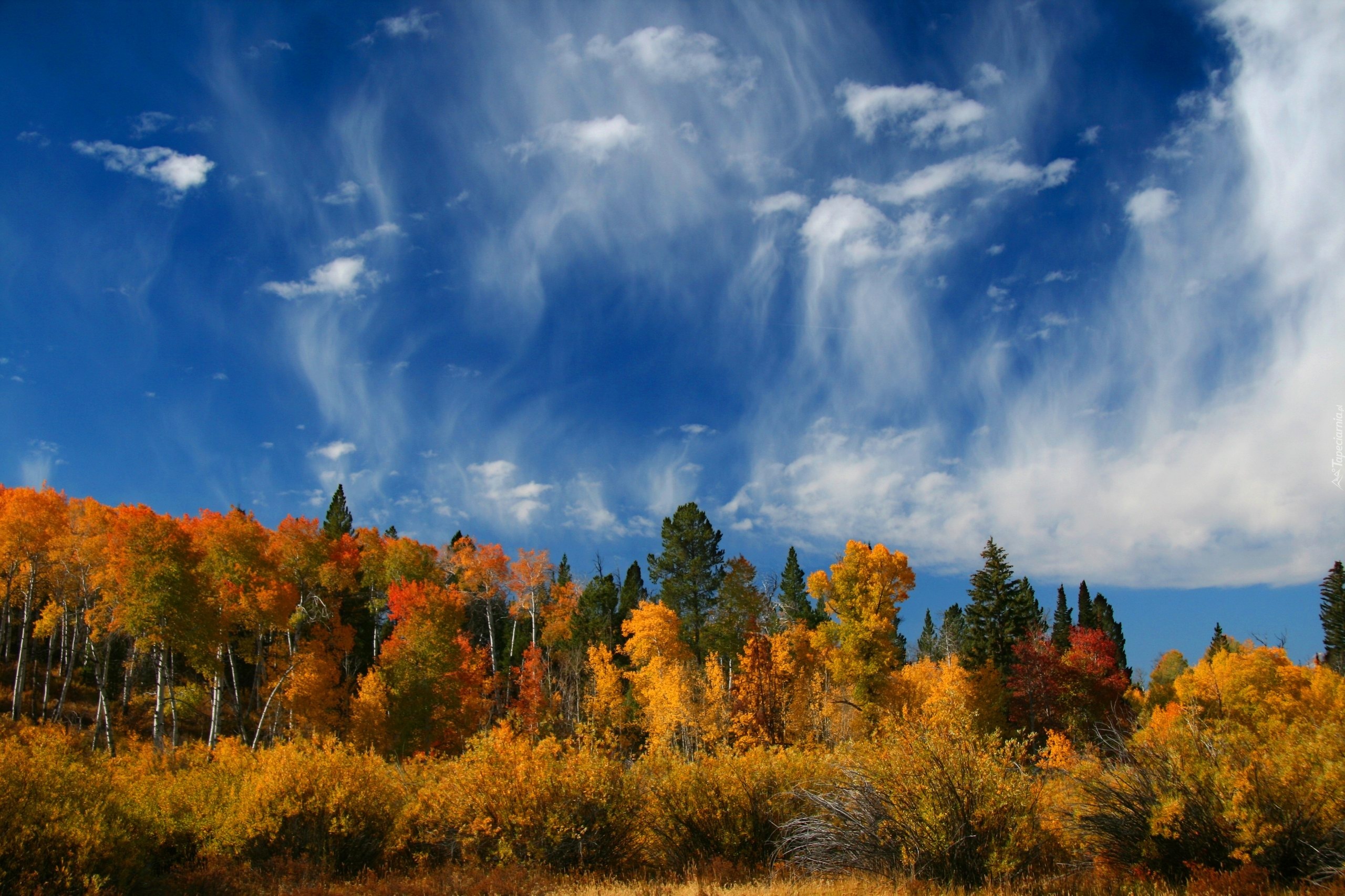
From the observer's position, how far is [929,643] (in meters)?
94.6

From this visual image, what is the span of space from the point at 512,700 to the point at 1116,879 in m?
42.8

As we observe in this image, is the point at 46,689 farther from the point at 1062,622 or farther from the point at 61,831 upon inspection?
the point at 1062,622

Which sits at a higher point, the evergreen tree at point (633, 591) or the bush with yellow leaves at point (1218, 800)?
the evergreen tree at point (633, 591)

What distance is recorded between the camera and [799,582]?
7056 centimetres

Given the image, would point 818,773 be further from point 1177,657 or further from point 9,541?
point 1177,657

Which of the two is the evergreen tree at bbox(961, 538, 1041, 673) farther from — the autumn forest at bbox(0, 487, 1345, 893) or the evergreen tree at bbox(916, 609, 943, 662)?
the evergreen tree at bbox(916, 609, 943, 662)

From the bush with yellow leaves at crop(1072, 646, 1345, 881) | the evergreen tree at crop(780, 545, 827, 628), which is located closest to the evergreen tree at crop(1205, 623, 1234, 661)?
the evergreen tree at crop(780, 545, 827, 628)

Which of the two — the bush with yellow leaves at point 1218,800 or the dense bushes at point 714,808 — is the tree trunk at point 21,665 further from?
the bush with yellow leaves at point 1218,800

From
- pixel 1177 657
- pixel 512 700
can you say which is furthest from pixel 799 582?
pixel 1177 657

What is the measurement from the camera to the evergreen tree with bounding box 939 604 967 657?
78750 mm

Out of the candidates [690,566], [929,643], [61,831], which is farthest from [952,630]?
[61,831]

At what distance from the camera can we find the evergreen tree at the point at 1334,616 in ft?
242

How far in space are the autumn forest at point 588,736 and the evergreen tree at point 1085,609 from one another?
77.7 feet

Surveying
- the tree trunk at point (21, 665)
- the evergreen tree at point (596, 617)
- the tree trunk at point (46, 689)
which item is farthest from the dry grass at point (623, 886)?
the evergreen tree at point (596, 617)
